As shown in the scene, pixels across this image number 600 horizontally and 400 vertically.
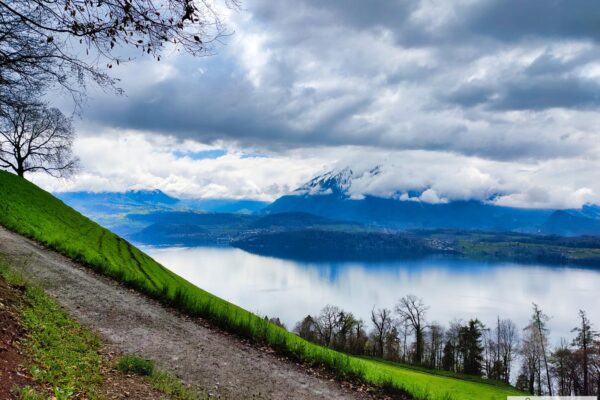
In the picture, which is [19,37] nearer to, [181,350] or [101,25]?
[101,25]

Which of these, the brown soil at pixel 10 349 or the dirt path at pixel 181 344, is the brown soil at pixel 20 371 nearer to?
the brown soil at pixel 10 349

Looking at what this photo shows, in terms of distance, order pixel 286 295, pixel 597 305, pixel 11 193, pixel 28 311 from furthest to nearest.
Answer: pixel 286 295 → pixel 597 305 → pixel 11 193 → pixel 28 311

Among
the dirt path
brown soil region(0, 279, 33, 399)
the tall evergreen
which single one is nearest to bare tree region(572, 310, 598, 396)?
the tall evergreen

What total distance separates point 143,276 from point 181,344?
28.7 ft

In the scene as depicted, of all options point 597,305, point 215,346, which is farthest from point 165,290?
point 597,305

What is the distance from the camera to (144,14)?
5.98 meters

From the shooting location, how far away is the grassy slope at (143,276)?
12.5 metres

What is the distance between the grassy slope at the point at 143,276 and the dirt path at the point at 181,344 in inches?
27.2

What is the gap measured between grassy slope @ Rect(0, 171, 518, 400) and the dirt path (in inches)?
27.2

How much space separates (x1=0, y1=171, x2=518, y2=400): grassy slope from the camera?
1249cm

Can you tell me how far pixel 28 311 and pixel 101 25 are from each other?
7431 millimetres

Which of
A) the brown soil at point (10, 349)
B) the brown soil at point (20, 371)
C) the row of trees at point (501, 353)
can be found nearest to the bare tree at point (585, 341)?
the row of trees at point (501, 353)

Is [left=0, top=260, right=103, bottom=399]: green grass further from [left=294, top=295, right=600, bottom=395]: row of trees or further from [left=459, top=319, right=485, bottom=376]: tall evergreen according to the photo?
[left=459, top=319, right=485, bottom=376]: tall evergreen

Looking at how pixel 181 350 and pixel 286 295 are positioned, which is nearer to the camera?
pixel 181 350
